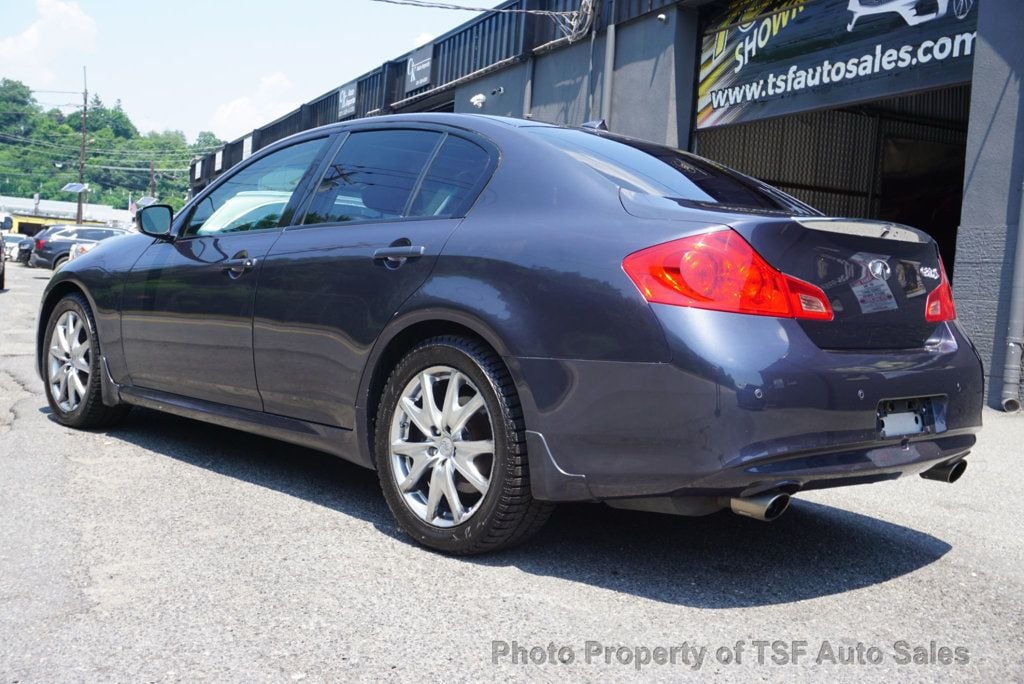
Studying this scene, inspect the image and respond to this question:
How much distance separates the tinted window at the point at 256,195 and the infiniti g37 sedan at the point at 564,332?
0.03 meters

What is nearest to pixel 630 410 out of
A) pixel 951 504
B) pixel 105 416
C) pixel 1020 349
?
pixel 951 504

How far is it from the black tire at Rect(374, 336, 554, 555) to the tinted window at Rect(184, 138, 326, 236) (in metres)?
1.37

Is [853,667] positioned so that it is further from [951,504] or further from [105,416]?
[105,416]

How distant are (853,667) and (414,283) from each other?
190cm

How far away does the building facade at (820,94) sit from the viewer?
8734 millimetres

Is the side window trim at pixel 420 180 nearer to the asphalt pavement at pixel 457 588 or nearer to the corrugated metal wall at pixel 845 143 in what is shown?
the asphalt pavement at pixel 457 588

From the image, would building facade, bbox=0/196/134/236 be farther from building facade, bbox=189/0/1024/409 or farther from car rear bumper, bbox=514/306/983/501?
car rear bumper, bbox=514/306/983/501

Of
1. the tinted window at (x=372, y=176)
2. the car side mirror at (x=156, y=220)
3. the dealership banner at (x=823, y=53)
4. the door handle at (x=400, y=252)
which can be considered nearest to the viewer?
the door handle at (x=400, y=252)

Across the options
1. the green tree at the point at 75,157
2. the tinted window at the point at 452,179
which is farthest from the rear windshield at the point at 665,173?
the green tree at the point at 75,157

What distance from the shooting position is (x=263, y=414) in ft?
14.1

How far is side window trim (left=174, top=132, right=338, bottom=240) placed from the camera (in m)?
4.44

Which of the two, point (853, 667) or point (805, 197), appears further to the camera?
point (805, 197)

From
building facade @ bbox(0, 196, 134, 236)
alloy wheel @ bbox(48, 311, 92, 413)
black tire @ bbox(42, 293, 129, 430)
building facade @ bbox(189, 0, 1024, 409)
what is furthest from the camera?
building facade @ bbox(0, 196, 134, 236)

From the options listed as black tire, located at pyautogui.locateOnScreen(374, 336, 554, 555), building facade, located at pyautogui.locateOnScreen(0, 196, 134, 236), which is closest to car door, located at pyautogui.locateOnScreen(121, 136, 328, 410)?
black tire, located at pyautogui.locateOnScreen(374, 336, 554, 555)
